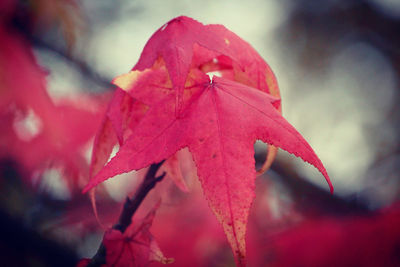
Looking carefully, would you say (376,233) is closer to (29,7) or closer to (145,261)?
(145,261)

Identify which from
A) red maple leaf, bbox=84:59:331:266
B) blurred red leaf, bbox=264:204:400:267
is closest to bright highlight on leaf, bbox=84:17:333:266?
red maple leaf, bbox=84:59:331:266

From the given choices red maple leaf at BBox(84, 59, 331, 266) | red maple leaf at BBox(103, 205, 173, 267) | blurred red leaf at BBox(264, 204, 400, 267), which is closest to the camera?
red maple leaf at BBox(84, 59, 331, 266)

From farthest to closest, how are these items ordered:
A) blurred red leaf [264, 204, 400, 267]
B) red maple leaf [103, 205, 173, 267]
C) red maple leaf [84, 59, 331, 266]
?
1. blurred red leaf [264, 204, 400, 267]
2. red maple leaf [103, 205, 173, 267]
3. red maple leaf [84, 59, 331, 266]

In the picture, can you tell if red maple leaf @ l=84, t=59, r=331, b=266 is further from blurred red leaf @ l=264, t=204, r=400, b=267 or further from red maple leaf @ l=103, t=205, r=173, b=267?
blurred red leaf @ l=264, t=204, r=400, b=267

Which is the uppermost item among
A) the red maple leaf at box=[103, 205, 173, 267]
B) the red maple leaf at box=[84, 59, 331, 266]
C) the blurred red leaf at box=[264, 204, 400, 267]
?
the red maple leaf at box=[84, 59, 331, 266]

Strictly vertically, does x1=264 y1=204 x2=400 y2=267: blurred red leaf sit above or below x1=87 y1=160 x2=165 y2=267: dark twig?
below

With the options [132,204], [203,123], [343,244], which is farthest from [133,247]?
[343,244]

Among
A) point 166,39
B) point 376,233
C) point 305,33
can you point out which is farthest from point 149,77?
point 305,33

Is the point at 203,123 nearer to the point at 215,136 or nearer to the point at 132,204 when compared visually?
the point at 215,136
